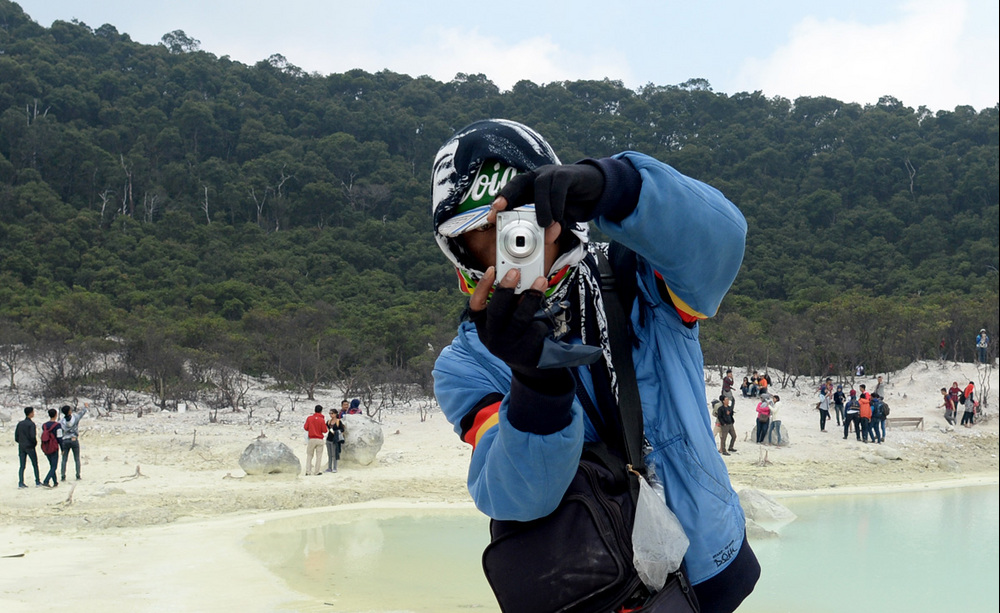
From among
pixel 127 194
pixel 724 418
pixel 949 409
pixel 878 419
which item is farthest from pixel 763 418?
pixel 127 194

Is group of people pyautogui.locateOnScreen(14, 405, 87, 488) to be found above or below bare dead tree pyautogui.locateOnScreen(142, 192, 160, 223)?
below

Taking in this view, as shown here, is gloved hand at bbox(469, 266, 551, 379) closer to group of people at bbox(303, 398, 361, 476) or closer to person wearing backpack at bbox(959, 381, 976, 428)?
group of people at bbox(303, 398, 361, 476)

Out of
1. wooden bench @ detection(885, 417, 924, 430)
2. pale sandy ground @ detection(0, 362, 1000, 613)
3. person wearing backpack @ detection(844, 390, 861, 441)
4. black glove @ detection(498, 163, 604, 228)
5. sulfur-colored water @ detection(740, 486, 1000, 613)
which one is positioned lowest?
sulfur-colored water @ detection(740, 486, 1000, 613)

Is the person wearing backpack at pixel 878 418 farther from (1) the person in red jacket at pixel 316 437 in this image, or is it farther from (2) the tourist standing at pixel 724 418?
(1) the person in red jacket at pixel 316 437

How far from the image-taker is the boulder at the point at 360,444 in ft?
44.0

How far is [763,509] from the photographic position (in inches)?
416

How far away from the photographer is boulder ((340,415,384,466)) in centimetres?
1342

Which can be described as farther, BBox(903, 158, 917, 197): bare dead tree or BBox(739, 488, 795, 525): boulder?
BBox(903, 158, 917, 197): bare dead tree

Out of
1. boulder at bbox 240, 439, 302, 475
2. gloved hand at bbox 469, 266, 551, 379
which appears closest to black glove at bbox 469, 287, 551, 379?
gloved hand at bbox 469, 266, 551, 379

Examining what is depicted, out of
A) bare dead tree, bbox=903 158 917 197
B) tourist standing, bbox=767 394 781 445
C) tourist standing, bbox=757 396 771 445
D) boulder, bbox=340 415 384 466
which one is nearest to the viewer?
boulder, bbox=340 415 384 466

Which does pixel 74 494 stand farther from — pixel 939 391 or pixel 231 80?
pixel 231 80

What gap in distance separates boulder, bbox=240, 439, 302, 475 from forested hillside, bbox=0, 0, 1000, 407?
24.5 ft

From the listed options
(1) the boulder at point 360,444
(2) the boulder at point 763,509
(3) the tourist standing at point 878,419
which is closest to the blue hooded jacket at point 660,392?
(2) the boulder at point 763,509

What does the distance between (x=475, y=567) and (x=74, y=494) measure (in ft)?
19.2
